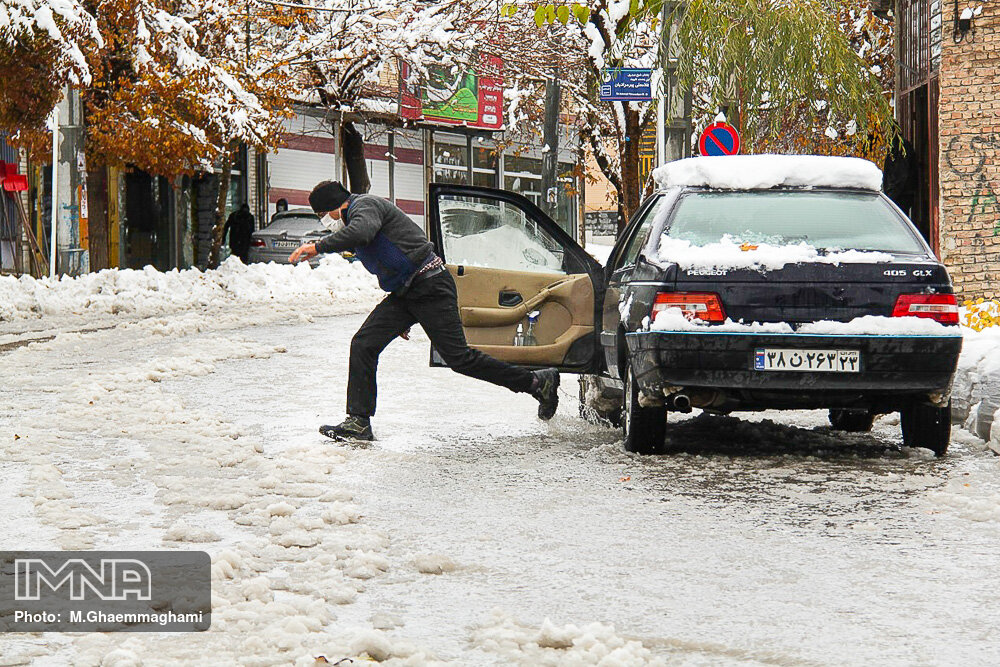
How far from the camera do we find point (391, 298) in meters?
8.58

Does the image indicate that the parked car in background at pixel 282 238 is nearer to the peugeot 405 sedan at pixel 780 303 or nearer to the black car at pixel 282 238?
the black car at pixel 282 238

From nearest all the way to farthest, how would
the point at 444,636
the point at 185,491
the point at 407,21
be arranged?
1. the point at 444,636
2. the point at 185,491
3. the point at 407,21

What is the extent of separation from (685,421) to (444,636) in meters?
5.60

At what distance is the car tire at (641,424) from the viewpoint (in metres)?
7.69

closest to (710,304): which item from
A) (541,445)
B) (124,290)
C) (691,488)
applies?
(691,488)

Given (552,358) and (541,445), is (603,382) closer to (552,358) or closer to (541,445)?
(552,358)

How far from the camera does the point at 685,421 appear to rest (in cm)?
954

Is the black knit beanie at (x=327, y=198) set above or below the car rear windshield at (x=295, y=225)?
above

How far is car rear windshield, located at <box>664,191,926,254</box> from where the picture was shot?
754 cm

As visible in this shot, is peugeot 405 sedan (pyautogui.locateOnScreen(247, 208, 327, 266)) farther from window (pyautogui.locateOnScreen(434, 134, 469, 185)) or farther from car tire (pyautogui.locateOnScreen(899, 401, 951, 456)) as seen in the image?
car tire (pyautogui.locateOnScreen(899, 401, 951, 456))

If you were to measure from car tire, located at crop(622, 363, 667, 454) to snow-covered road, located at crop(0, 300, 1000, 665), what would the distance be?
0.42 ft

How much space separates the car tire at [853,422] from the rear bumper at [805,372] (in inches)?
71.7

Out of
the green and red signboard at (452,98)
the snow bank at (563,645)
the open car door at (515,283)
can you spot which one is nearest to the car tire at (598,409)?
the open car door at (515,283)

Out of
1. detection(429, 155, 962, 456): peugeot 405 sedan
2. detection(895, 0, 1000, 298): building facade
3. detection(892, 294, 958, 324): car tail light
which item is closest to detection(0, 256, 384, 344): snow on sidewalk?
detection(895, 0, 1000, 298): building facade
